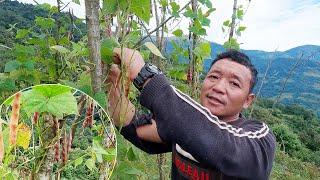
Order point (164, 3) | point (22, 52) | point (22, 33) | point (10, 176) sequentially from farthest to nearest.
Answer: point (164, 3) → point (22, 33) → point (22, 52) → point (10, 176)

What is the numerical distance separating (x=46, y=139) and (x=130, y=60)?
1.52 ft

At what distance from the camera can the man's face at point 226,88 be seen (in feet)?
6.92

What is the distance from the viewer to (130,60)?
1.70 m

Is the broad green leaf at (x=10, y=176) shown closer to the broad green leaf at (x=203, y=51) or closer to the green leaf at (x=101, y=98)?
the green leaf at (x=101, y=98)

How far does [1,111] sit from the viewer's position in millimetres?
1031

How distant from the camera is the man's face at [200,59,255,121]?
2.11m

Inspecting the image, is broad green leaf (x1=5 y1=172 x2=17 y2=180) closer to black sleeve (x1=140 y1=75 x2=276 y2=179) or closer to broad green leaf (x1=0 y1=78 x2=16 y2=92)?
black sleeve (x1=140 y1=75 x2=276 y2=179)

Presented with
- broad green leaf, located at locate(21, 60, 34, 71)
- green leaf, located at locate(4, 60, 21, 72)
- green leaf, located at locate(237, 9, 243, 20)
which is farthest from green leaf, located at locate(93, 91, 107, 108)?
green leaf, located at locate(237, 9, 243, 20)

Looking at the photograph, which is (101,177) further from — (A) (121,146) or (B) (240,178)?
(B) (240,178)

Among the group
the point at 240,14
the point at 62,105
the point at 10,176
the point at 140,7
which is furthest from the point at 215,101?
the point at 240,14

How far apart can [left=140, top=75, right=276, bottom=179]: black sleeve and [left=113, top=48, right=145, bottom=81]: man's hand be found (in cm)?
8

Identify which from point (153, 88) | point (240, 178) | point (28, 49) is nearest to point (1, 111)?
point (153, 88)

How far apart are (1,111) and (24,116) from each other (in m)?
0.05

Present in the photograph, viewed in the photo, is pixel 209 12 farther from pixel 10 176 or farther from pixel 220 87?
pixel 10 176
